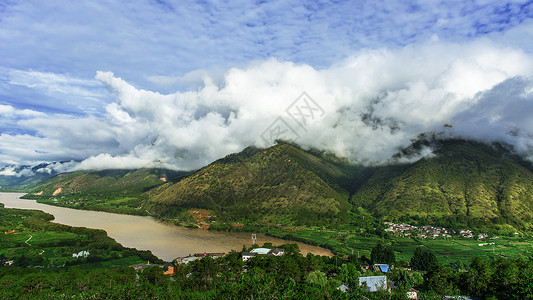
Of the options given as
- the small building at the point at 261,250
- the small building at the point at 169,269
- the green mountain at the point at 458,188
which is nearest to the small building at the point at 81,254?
the small building at the point at 169,269

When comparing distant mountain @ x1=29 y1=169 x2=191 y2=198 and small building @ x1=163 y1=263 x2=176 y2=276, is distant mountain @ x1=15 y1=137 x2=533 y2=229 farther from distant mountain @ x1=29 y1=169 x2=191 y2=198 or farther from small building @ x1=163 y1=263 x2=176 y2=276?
small building @ x1=163 y1=263 x2=176 y2=276

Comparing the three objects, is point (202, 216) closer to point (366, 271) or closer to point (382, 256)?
point (382, 256)

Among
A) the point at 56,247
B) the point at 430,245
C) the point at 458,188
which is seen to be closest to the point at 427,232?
the point at 430,245

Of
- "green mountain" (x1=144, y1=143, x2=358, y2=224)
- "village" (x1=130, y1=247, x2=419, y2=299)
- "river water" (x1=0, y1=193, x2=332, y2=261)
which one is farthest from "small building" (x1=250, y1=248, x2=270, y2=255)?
"green mountain" (x1=144, y1=143, x2=358, y2=224)

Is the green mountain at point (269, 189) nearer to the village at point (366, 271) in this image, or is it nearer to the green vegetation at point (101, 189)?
the green vegetation at point (101, 189)

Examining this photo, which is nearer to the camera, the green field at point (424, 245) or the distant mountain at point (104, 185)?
the green field at point (424, 245)

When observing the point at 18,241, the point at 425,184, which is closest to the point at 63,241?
the point at 18,241

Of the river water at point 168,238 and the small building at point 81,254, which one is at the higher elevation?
the river water at point 168,238
